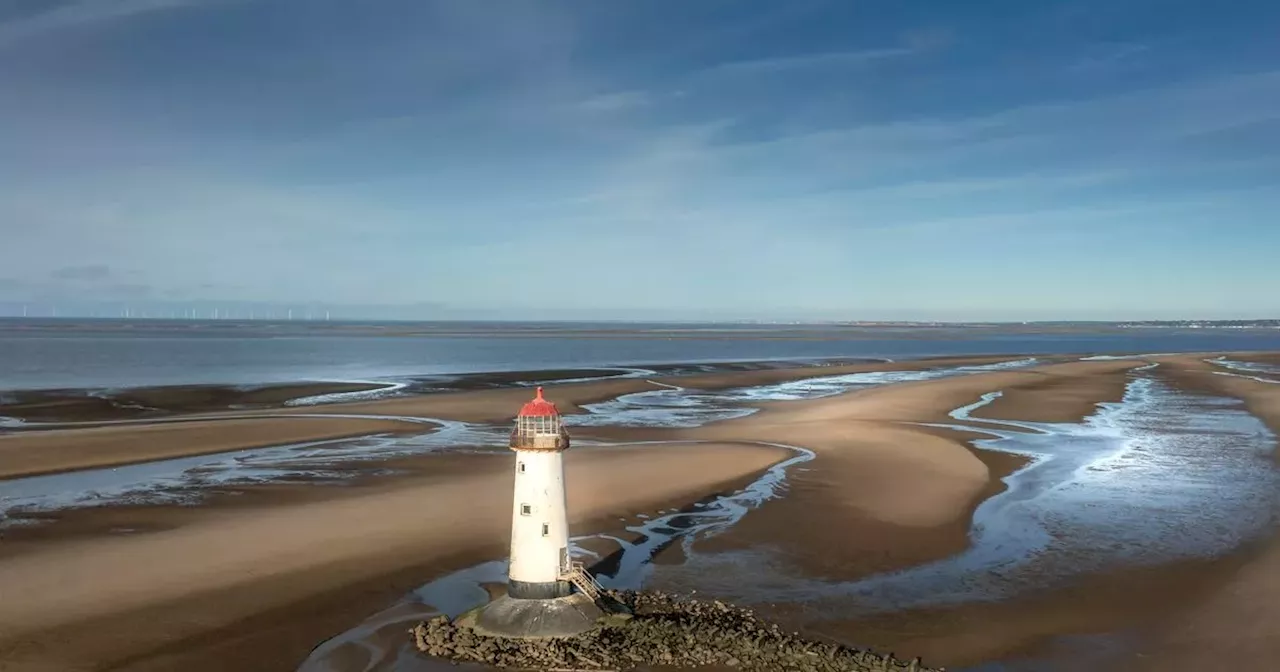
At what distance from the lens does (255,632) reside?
12406 millimetres

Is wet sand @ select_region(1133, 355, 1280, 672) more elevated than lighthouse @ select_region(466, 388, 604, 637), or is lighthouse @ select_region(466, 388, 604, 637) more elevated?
lighthouse @ select_region(466, 388, 604, 637)

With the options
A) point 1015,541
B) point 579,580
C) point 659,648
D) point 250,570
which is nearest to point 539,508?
point 579,580

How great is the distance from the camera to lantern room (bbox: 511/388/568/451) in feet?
37.4

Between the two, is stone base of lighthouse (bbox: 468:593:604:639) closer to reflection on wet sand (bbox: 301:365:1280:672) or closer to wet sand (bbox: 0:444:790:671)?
reflection on wet sand (bbox: 301:365:1280:672)

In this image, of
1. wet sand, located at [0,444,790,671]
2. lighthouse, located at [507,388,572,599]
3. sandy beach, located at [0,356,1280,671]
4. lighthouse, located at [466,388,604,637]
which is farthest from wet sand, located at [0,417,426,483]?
lighthouse, located at [507,388,572,599]

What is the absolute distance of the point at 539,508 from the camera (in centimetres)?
1166

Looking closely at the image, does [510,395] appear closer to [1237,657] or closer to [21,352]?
[1237,657]

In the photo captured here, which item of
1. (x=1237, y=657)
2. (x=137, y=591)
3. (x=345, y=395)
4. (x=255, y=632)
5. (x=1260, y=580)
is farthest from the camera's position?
(x=345, y=395)

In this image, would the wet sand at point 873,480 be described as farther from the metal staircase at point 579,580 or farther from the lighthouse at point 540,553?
the lighthouse at point 540,553

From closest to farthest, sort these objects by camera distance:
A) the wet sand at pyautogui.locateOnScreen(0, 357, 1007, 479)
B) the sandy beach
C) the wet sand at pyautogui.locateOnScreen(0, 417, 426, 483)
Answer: the sandy beach < the wet sand at pyautogui.locateOnScreen(0, 417, 426, 483) < the wet sand at pyautogui.locateOnScreen(0, 357, 1007, 479)

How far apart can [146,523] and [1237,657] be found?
19.0 metres

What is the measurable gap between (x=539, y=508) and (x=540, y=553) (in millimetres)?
672

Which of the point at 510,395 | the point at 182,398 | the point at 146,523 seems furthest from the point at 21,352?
the point at 146,523

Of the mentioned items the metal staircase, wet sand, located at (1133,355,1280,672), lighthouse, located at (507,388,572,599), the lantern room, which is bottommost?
wet sand, located at (1133,355,1280,672)
